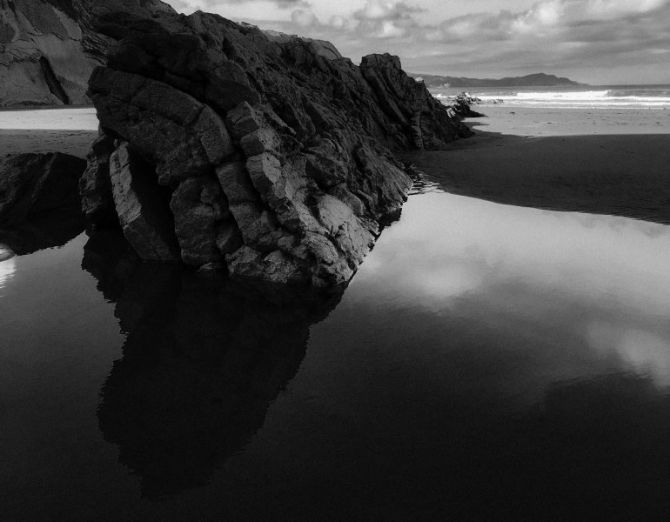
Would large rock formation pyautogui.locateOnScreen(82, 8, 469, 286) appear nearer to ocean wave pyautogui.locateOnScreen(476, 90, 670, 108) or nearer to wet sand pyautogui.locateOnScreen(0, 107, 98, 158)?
wet sand pyautogui.locateOnScreen(0, 107, 98, 158)

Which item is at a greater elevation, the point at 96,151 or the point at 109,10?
the point at 109,10

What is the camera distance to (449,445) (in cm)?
504

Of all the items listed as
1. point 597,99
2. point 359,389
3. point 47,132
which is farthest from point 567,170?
point 597,99

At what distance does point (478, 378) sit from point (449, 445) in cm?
150

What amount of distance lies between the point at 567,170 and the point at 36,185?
841 inches

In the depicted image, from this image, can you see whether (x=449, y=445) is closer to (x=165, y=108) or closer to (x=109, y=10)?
(x=165, y=108)

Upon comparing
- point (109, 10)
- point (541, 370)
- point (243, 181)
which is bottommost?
point (541, 370)

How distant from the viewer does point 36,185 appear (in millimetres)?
15484

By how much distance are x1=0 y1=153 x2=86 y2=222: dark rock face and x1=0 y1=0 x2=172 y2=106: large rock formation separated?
43779mm

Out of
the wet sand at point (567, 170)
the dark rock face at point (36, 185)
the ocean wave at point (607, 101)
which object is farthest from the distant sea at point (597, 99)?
the dark rock face at point (36, 185)

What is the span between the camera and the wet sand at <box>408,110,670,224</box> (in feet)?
49.7

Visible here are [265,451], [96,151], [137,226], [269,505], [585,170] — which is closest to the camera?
[269,505]

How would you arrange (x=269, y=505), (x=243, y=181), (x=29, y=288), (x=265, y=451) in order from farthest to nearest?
(x=243, y=181)
(x=29, y=288)
(x=265, y=451)
(x=269, y=505)

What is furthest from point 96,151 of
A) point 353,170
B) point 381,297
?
point 381,297
